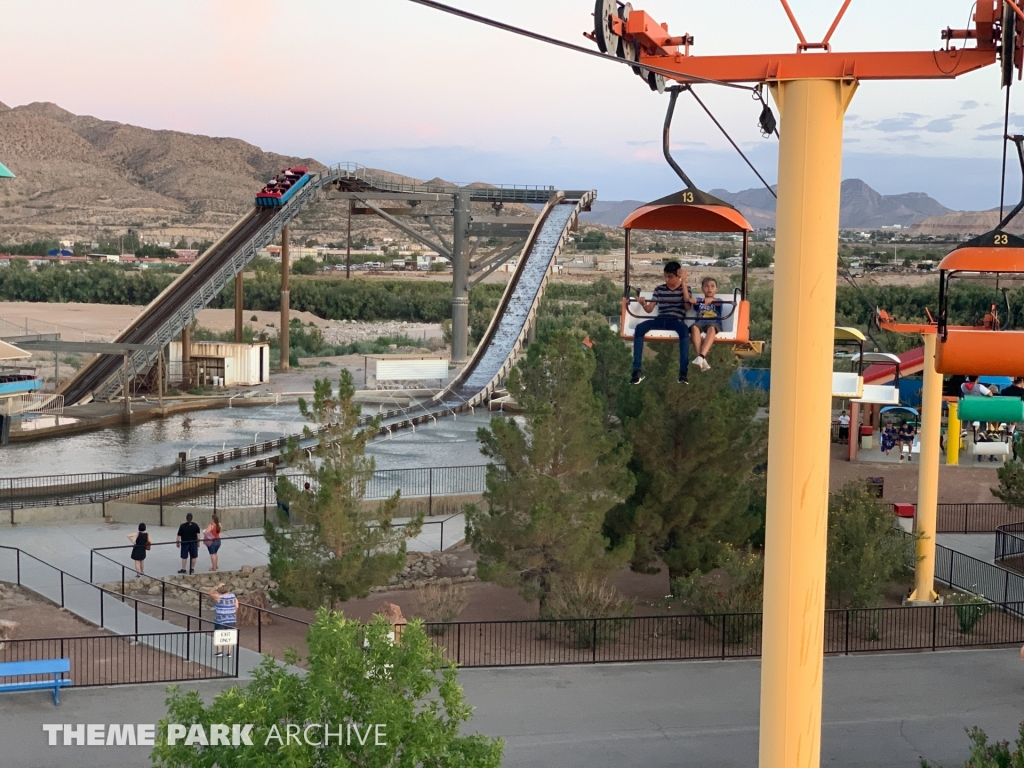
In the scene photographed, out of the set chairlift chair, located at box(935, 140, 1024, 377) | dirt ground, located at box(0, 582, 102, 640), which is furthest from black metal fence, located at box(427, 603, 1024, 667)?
chairlift chair, located at box(935, 140, 1024, 377)

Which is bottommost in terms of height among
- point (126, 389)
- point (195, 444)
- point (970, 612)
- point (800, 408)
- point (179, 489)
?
point (970, 612)

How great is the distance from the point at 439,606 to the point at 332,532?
252 centimetres

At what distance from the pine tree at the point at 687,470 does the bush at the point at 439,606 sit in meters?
3.05

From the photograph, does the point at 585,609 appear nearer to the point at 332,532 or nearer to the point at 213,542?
the point at 332,532

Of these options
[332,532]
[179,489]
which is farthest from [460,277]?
[332,532]

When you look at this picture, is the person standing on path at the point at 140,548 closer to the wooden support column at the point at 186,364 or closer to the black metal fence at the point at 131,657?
the black metal fence at the point at 131,657

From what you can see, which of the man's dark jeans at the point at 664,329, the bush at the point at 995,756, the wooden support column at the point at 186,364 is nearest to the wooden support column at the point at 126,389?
the wooden support column at the point at 186,364

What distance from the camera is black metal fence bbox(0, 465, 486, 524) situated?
94.3ft

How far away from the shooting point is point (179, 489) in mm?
30578

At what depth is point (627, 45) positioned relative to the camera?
707 cm

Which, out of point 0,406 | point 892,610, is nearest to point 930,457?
point 892,610

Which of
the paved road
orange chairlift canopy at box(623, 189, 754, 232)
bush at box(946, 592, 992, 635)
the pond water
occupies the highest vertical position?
orange chairlift canopy at box(623, 189, 754, 232)

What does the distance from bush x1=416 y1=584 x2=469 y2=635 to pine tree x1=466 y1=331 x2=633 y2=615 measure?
3.06 feet

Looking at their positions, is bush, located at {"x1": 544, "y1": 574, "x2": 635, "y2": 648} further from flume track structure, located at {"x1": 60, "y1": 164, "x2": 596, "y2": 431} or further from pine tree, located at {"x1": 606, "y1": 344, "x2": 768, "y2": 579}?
flume track structure, located at {"x1": 60, "y1": 164, "x2": 596, "y2": 431}
